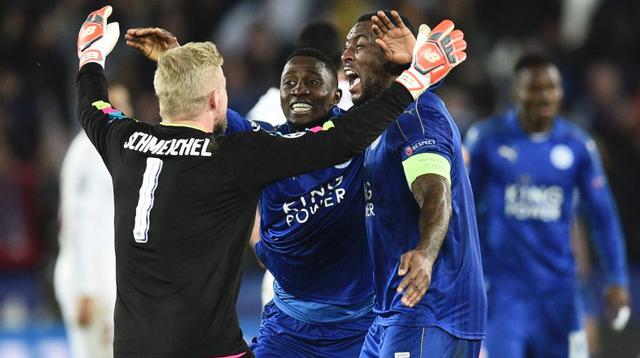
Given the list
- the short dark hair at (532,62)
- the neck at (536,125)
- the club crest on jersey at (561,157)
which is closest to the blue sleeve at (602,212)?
the club crest on jersey at (561,157)

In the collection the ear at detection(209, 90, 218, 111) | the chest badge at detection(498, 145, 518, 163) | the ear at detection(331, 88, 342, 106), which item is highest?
the ear at detection(331, 88, 342, 106)

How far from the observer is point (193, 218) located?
4949 mm

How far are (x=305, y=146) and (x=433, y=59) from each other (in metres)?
0.71

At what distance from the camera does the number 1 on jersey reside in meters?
4.98

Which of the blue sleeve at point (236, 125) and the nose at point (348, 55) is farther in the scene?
the blue sleeve at point (236, 125)

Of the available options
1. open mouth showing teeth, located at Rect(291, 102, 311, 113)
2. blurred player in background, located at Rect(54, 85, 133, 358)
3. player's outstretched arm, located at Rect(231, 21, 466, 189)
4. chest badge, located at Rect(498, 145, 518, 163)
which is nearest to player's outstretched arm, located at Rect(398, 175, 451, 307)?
player's outstretched arm, located at Rect(231, 21, 466, 189)

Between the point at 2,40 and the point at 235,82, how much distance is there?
10.2 ft

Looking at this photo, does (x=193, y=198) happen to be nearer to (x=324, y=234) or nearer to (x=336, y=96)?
(x=324, y=234)

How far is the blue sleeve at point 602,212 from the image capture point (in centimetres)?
886

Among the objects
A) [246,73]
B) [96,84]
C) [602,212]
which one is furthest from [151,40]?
[246,73]

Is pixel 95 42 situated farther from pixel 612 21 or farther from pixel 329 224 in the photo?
pixel 612 21

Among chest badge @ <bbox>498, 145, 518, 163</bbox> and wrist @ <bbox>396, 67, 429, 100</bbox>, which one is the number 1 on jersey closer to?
wrist @ <bbox>396, 67, 429, 100</bbox>

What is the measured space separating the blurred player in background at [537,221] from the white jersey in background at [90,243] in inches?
117

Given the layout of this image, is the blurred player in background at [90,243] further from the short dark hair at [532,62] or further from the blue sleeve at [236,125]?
the blue sleeve at [236,125]
